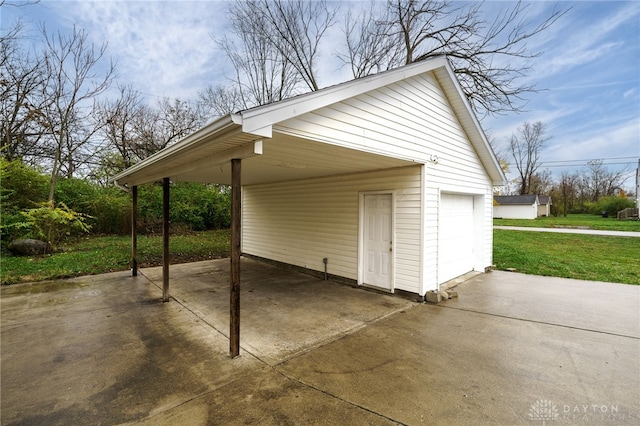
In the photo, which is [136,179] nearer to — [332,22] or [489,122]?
[332,22]

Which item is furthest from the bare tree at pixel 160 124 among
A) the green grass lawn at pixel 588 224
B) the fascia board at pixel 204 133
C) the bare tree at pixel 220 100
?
the green grass lawn at pixel 588 224

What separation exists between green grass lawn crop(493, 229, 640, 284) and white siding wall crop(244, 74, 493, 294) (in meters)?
1.78

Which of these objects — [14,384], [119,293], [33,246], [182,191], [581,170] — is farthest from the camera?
[581,170]

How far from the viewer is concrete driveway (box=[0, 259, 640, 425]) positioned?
2.34 m

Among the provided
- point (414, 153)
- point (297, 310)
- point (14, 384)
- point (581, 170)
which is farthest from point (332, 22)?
point (581, 170)

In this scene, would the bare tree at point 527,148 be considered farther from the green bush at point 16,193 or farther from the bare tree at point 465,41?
the green bush at point 16,193

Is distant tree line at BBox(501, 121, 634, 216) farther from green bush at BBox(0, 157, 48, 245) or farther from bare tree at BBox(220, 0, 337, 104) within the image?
green bush at BBox(0, 157, 48, 245)

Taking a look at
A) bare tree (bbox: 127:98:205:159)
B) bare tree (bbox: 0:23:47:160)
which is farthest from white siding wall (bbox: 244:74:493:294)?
bare tree (bbox: 127:98:205:159)

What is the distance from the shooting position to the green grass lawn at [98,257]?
7.07 meters

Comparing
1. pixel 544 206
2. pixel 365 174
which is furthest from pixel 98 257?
pixel 544 206

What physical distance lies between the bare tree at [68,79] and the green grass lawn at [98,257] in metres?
2.72

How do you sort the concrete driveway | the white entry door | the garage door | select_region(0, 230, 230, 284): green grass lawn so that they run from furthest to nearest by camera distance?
1. select_region(0, 230, 230, 284): green grass lawn
2. the garage door
3. the white entry door
4. the concrete driveway

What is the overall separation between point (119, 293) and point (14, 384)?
3177 mm

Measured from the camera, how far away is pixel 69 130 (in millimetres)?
12633
